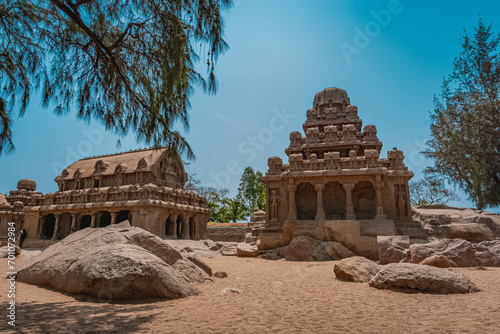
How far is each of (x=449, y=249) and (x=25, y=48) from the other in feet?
39.3

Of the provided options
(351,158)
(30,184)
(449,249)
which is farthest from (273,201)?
(30,184)

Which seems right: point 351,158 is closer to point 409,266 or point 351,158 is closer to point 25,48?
point 409,266

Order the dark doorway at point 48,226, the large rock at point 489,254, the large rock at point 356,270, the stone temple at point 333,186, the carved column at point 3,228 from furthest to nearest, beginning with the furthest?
the carved column at point 3,228, the dark doorway at point 48,226, the stone temple at point 333,186, the large rock at point 489,254, the large rock at point 356,270

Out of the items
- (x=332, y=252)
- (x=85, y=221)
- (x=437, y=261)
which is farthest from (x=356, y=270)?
(x=85, y=221)

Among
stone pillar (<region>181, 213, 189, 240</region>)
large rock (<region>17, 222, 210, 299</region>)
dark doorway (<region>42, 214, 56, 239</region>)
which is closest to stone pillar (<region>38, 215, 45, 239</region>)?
dark doorway (<region>42, 214, 56, 239</region>)

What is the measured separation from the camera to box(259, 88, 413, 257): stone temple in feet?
56.9

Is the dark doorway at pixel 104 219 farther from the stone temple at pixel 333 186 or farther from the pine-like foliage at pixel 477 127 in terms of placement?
the pine-like foliage at pixel 477 127

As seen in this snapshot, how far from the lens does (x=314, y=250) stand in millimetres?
13953

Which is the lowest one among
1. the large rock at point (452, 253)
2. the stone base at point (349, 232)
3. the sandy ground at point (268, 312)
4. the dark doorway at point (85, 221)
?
the sandy ground at point (268, 312)

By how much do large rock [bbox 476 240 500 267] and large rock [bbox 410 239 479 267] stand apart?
450 millimetres

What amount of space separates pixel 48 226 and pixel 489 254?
31471 millimetres

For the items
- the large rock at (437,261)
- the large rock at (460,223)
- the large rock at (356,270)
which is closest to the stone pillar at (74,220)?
the large rock at (356,270)

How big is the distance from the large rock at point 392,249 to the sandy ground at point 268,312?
3718mm

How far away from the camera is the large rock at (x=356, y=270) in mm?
7586
